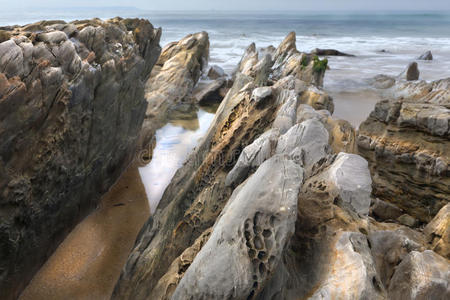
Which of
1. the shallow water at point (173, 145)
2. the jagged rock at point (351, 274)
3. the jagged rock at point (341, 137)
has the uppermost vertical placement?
the jagged rock at point (351, 274)

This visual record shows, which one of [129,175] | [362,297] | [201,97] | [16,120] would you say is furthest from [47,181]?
[201,97]

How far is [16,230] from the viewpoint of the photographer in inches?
163

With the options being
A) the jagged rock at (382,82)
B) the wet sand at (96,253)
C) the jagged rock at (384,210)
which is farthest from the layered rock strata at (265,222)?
the jagged rock at (382,82)

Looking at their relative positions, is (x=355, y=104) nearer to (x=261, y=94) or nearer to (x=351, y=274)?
(x=261, y=94)

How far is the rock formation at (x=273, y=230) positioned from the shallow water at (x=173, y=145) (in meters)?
2.05

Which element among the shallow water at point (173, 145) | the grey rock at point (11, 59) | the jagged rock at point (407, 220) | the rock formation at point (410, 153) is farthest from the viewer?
the shallow water at point (173, 145)

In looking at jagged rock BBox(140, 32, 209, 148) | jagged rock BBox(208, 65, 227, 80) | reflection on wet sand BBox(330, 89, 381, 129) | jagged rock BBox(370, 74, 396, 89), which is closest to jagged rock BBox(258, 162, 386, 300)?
jagged rock BBox(140, 32, 209, 148)

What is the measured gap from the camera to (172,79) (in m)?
14.3

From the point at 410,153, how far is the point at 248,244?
160 inches

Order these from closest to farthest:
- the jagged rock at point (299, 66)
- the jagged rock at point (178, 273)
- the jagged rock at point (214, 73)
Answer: the jagged rock at point (178, 273)
the jagged rock at point (299, 66)
the jagged rock at point (214, 73)

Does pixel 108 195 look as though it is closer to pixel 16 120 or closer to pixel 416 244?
pixel 16 120

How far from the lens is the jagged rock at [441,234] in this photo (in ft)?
9.12

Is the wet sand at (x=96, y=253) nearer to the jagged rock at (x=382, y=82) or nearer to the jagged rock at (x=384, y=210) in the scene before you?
the jagged rock at (x=384, y=210)

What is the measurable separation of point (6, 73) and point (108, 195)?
11.5 feet
